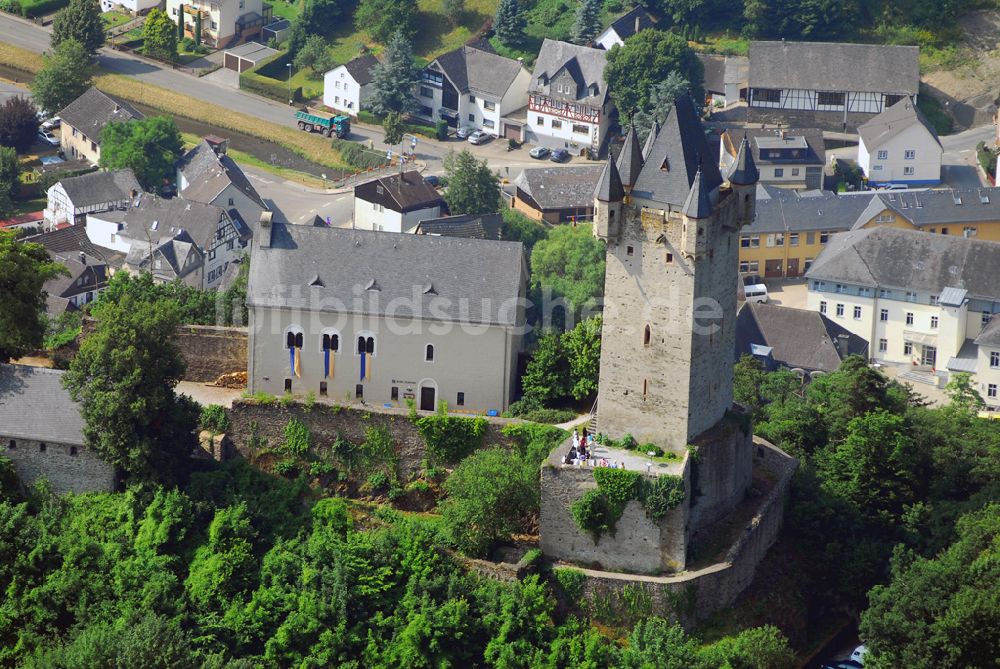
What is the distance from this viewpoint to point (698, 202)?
75.1 meters

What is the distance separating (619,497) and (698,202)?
1104 centimetres

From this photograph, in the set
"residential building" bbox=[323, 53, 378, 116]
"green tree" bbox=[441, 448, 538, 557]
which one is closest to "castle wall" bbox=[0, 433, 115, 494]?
"green tree" bbox=[441, 448, 538, 557]

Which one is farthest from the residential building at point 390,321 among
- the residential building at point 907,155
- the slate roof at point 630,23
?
the slate roof at point 630,23

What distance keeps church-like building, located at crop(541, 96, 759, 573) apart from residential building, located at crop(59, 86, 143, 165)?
62891 mm

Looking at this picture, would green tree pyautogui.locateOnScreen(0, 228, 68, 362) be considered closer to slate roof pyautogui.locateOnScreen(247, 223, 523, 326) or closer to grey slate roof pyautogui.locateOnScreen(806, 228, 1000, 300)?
slate roof pyautogui.locateOnScreen(247, 223, 523, 326)

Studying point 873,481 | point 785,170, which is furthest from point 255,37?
point 873,481

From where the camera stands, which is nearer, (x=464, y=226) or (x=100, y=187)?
(x=464, y=226)

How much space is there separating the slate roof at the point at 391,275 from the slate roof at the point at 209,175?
121 ft

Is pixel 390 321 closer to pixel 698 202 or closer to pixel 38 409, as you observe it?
pixel 38 409

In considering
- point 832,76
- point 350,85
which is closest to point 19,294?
point 350,85

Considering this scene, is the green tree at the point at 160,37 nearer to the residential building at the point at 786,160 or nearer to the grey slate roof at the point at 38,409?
the residential building at the point at 786,160

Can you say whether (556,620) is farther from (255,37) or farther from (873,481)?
(255,37)

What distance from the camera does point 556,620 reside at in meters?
77.2

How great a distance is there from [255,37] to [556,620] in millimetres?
81986
